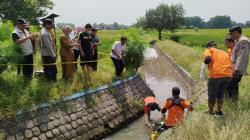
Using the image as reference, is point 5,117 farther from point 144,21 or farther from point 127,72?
point 144,21

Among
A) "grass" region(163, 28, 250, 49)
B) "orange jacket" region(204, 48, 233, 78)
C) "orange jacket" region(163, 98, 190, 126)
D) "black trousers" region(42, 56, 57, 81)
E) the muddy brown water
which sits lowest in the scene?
the muddy brown water

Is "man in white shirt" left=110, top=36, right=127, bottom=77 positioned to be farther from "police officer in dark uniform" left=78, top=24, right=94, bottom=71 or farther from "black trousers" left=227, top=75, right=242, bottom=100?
"black trousers" left=227, top=75, right=242, bottom=100

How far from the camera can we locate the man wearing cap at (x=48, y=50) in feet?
33.9

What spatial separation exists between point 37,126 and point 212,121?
391 cm

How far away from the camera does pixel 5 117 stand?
27.2 feet

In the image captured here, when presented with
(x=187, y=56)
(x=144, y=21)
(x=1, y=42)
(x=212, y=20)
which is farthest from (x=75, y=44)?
(x=212, y=20)

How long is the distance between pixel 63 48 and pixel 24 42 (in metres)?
1.55

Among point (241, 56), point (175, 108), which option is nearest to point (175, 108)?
point (175, 108)

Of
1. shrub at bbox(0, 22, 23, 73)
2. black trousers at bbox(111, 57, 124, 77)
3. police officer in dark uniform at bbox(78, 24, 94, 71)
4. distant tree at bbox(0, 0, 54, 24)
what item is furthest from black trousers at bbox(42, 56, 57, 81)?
distant tree at bbox(0, 0, 54, 24)

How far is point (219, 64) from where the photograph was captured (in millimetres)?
8523

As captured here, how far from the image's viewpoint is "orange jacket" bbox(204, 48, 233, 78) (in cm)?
852

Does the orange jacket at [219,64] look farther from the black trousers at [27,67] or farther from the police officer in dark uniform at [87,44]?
the black trousers at [27,67]

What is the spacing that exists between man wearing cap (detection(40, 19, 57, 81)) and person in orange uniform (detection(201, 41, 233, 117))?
4230 mm

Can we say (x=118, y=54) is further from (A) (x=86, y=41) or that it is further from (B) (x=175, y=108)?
(B) (x=175, y=108)
